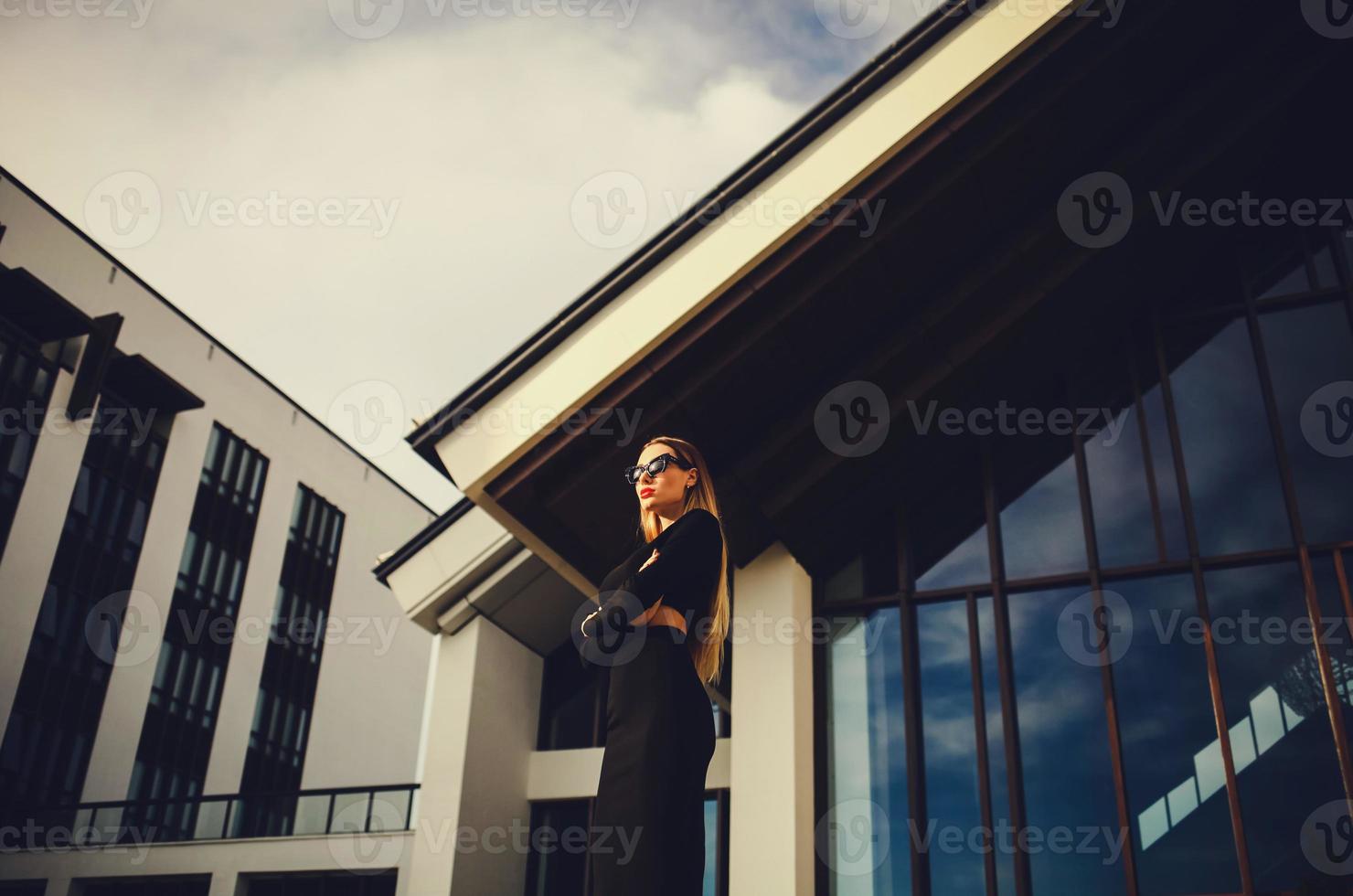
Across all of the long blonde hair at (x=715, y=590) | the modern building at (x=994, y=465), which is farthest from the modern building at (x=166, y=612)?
the long blonde hair at (x=715, y=590)

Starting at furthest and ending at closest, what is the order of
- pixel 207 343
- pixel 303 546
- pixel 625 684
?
pixel 303 546
pixel 207 343
pixel 625 684

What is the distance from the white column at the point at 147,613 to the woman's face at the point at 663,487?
91.1 ft

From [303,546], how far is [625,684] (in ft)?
114

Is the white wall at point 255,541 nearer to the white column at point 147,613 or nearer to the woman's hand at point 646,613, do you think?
the white column at point 147,613

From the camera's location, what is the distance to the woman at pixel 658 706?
2.60m

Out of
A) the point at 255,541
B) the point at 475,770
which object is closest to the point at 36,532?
the point at 255,541

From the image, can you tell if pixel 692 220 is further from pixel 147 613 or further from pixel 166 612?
pixel 166 612

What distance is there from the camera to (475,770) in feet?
38.8

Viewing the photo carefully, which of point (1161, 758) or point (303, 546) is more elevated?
point (303, 546)

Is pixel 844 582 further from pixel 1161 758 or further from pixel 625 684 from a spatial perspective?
pixel 625 684

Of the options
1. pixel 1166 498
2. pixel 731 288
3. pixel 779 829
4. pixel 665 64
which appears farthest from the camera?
pixel 665 64

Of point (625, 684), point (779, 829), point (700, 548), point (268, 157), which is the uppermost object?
point (268, 157)

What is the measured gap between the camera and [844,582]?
36.5 ft

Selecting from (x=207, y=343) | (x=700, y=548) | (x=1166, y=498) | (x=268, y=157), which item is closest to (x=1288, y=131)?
(x=1166, y=498)
